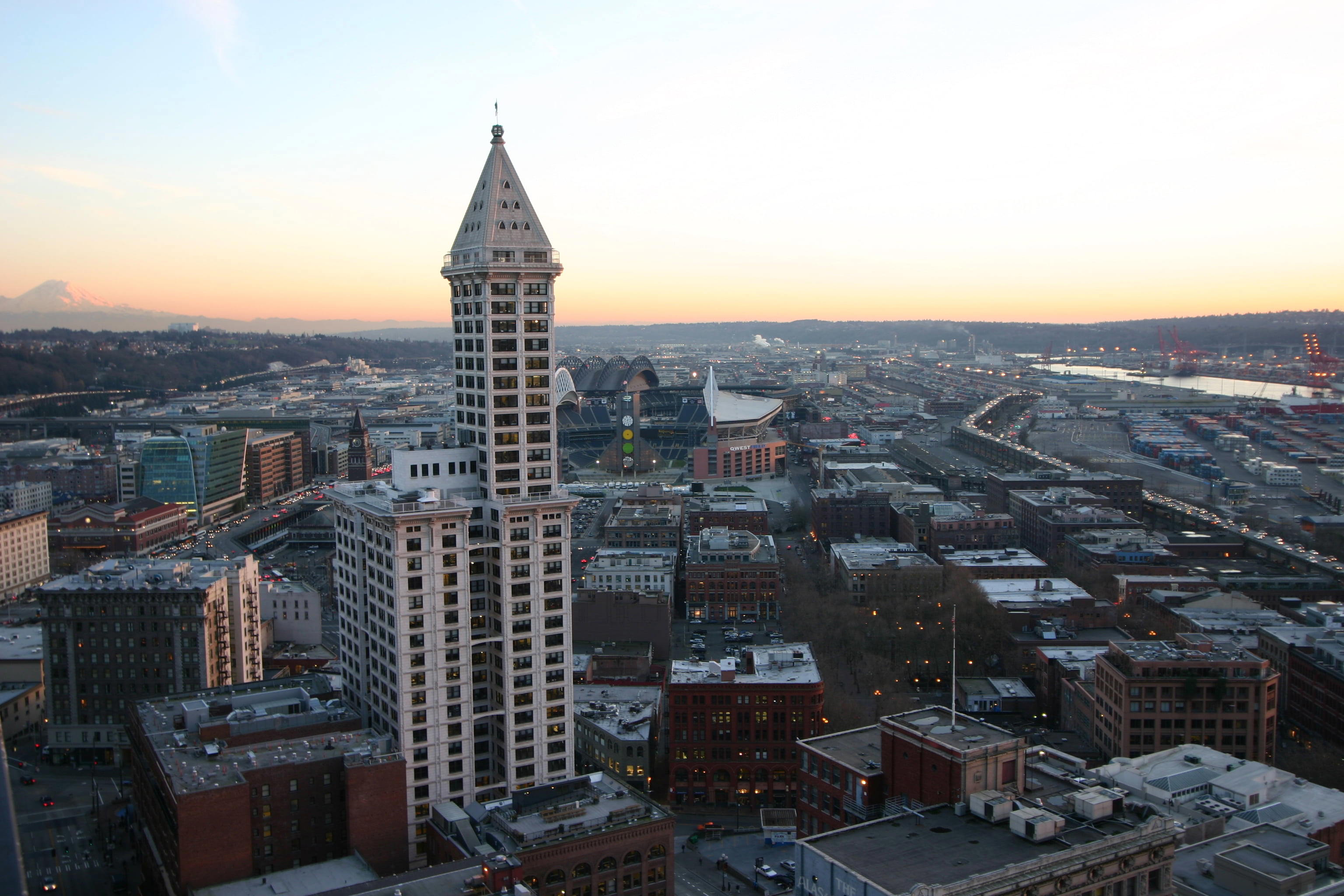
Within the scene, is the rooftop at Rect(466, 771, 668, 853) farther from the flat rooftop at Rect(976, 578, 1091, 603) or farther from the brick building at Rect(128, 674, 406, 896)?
the flat rooftop at Rect(976, 578, 1091, 603)

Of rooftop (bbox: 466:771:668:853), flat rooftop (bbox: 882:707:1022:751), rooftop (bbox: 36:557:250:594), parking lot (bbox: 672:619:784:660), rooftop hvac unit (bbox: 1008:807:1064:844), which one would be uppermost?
flat rooftop (bbox: 882:707:1022:751)

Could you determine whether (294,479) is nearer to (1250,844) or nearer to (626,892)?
(626,892)

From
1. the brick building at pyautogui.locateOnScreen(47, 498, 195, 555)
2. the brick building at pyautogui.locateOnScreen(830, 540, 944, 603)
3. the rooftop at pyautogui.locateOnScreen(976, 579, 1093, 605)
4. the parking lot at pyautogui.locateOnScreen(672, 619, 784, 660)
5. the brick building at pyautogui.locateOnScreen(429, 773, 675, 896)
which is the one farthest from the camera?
the brick building at pyautogui.locateOnScreen(47, 498, 195, 555)

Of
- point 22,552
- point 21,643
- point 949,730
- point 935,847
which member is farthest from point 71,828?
point 22,552

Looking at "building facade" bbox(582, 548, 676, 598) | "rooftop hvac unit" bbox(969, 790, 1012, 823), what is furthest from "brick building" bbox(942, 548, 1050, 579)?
"rooftop hvac unit" bbox(969, 790, 1012, 823)

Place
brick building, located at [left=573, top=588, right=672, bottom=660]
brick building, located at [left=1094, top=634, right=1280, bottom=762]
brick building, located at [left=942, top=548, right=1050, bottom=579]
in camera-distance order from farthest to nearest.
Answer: brick building, located at [left=942, top=548, right=1050, bottom=579] → brick building, located at [left=573, top=588, right=672, bottom=660] → brick building, located at [left=1094, top=634, right=1280, bottom=762]

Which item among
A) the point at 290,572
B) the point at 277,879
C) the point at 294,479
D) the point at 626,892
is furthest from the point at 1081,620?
the point at 294,479

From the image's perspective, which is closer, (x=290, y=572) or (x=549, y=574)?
(x=549, y=574)
